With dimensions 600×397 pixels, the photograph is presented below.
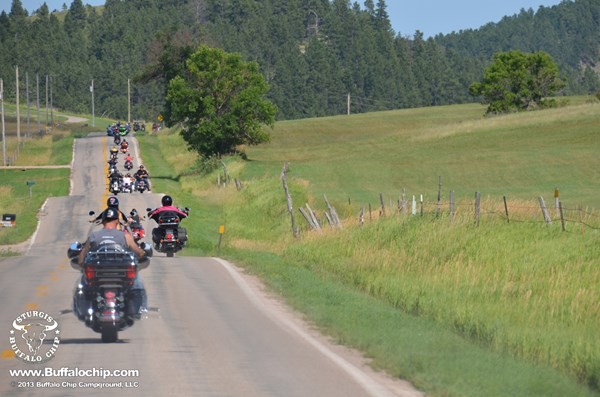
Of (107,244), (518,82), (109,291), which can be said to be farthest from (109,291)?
(518,82)

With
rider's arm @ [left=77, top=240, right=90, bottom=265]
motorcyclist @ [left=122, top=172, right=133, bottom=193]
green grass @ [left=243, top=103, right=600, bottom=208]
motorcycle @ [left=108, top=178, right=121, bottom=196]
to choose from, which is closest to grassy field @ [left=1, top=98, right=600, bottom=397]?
green grass @ [left=243, top=103, right=600, bottom=208]

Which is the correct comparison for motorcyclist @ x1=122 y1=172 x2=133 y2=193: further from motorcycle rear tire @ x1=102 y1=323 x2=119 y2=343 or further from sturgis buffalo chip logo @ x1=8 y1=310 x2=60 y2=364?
motorcycle rear tire @ x1=102 y1=323 x2=119 y2=343

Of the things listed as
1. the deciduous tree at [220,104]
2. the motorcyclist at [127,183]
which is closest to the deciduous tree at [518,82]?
the deciduous tree at [220,104]

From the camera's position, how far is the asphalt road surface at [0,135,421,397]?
37.9ft

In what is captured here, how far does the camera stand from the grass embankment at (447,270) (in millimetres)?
13828

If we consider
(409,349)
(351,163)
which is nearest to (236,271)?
(409,349)

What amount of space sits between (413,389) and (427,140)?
76.6m

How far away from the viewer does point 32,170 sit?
82625 millimetres

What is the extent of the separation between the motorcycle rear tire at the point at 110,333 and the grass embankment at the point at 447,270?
3.03 metres

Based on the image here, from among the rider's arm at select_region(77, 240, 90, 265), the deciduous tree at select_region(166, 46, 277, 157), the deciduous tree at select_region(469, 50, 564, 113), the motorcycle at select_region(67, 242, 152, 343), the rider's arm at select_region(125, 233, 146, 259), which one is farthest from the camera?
the deciduous tree at select_region(469, 50, 564, 113)

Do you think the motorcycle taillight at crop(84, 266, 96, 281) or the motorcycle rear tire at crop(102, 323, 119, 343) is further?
the motorcycle rear tire at crop(102, 323, 119, 343)

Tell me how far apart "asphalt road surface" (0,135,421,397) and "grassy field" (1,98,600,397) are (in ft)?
1.97

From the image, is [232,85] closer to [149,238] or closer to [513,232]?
[149,238]

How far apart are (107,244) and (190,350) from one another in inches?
62.1
